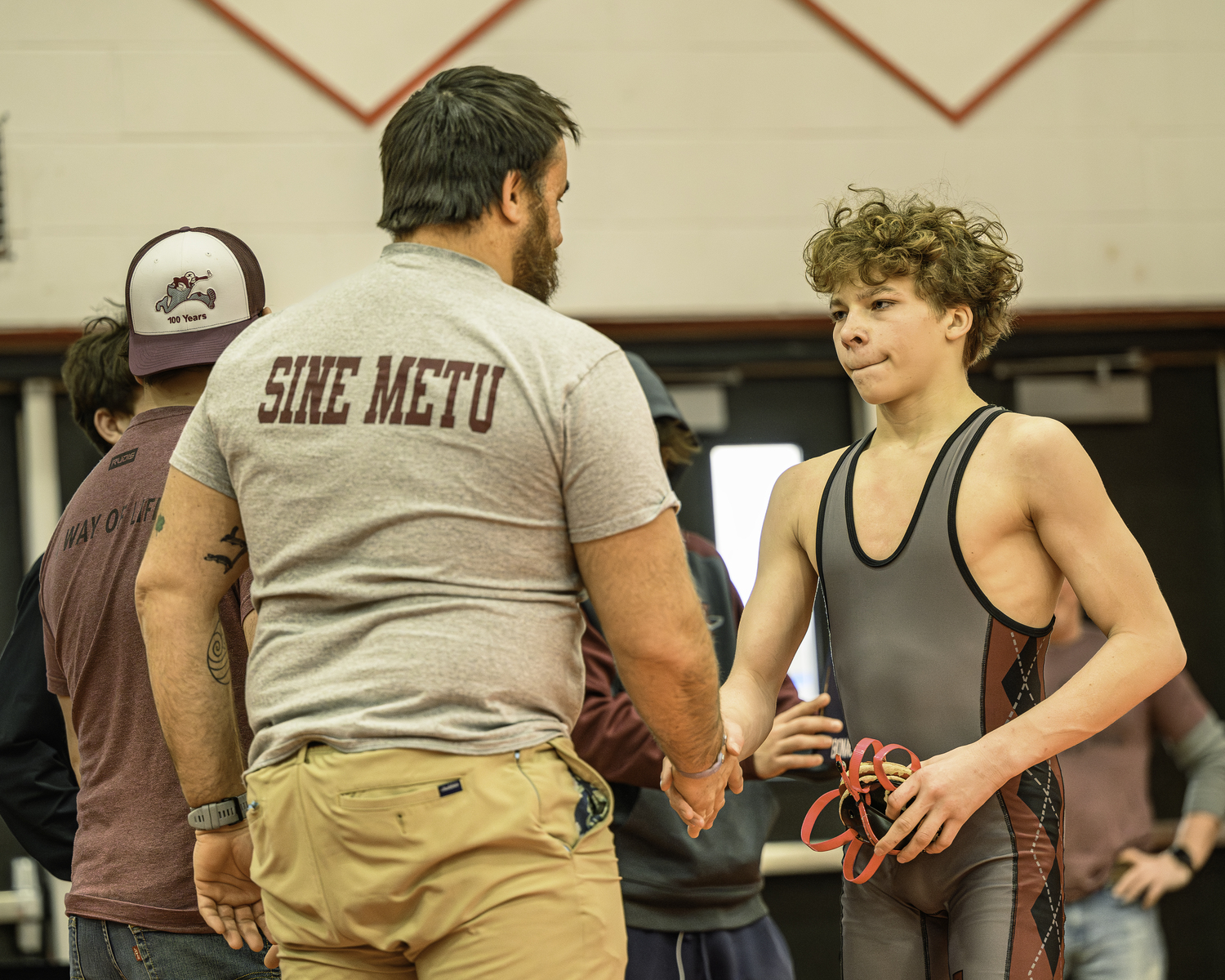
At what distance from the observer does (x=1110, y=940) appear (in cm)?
294

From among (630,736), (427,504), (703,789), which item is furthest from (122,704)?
→ (630,736)

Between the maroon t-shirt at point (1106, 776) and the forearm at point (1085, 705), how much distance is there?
3.80 ft

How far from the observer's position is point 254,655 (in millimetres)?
1459

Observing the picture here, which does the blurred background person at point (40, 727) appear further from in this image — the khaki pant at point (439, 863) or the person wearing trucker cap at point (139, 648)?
the khaki pant at point (439, 863)

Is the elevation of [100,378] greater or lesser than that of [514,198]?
lesser

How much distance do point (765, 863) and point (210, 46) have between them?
2.99 metres

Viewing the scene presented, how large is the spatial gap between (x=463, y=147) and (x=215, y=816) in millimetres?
871

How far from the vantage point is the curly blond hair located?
6.42 ft

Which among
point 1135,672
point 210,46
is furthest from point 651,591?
point 210,46

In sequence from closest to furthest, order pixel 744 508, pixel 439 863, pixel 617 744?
1. pixel 439 863
2. pixel 617 744
3. pixel 744 508

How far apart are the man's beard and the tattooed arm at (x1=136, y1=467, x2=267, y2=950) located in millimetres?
444

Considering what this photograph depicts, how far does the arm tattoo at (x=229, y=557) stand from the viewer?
1.55 meters

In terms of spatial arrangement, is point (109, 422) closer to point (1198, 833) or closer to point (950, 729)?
point (950, 729)

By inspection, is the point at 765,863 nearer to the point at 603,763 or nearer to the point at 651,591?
the point at 603,763
